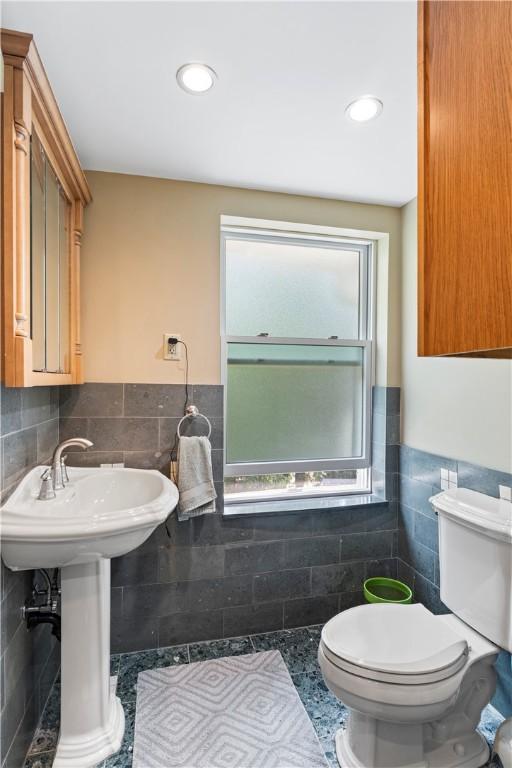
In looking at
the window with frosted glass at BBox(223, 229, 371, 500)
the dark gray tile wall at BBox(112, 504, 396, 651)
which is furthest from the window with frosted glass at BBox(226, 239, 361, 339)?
the dark gray tile wall at BBox(112, 504, 396, 651)

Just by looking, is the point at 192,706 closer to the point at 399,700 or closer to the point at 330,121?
the point at 399,700

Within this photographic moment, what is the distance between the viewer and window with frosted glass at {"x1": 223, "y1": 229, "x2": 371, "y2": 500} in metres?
2.20

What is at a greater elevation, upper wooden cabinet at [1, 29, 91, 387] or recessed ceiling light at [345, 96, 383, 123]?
recessed ceiling light at [345, 96, 383, 123]

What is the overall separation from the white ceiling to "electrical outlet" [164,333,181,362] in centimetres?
78

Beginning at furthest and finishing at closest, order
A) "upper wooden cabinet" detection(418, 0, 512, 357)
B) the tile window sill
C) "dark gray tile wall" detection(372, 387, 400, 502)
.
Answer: "dark gray tile wall" detection(372, 387, 400, 502) → the tile window sill → "upper wooden cabinet" detection(418, 0, 512, 357)

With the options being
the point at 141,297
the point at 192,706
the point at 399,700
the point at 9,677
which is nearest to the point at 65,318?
the point at 141,297

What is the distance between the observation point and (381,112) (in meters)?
1.47

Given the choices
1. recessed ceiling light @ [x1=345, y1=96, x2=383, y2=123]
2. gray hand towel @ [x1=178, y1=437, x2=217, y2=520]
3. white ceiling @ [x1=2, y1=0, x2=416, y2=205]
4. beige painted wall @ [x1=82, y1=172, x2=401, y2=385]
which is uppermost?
white ceiling @ [x1=2, y1=0, x2=416, y2=205]

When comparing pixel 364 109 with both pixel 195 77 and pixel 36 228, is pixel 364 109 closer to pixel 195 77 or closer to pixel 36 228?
pixel 195 77

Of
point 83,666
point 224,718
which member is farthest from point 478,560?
point 83,666

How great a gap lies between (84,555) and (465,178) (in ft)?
4.46

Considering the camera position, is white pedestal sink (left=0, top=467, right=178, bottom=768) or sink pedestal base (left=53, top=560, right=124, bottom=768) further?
sink pedestal base (left=53, top=560, right=124, bottom=768)

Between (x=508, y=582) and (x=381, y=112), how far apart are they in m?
1.71

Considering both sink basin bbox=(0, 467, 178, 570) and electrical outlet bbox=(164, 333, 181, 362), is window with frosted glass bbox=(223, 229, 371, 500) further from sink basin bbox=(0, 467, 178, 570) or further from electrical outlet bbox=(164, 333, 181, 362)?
sink basin bbox=(0, 467, 178, 570)
